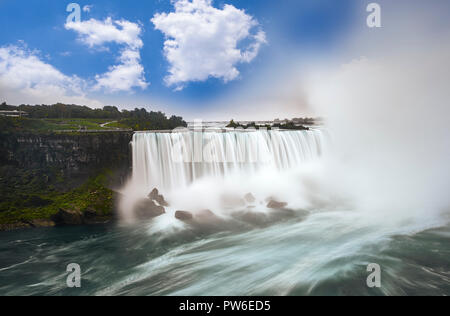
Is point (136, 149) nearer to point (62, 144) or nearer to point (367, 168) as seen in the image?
point (62, 144)

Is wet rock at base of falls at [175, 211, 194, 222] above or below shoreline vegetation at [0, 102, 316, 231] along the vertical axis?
below

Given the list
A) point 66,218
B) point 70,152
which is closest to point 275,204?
point 66,218

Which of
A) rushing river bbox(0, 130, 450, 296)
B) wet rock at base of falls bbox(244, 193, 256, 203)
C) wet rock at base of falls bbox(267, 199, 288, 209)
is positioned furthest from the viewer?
wet rock at base of falls bbox(244, 193, 256, 203)

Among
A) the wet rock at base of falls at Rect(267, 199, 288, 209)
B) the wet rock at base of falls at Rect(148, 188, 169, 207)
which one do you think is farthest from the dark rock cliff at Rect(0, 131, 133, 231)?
the wet rock at base of falls at Rect(267, 199, 288, 209)

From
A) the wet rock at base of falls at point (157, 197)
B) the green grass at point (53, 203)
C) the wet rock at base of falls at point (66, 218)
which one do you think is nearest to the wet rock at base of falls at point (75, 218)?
the wet rock at base of falls at point (66, 218)

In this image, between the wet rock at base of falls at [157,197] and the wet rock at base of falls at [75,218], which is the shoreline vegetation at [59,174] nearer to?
the wet rock at base of falls at [75,218]

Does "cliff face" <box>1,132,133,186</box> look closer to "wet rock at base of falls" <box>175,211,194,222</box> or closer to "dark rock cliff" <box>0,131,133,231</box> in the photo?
"dark rock cliff" <box>0,131,133,231</box>

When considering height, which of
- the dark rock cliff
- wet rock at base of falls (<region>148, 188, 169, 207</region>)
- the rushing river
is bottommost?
the rushing river

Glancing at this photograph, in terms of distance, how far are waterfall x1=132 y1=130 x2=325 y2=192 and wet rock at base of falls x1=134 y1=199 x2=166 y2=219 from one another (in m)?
3.75

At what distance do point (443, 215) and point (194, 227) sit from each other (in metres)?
18.3

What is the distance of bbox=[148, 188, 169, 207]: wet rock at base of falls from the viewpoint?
68.1 ft

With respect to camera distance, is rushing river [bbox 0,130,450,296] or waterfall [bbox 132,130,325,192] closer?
rushing river [bbox 0,130,450,296]

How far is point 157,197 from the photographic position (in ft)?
69.3
